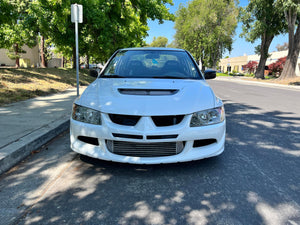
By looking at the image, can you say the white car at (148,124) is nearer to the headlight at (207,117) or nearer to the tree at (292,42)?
the headlight at (207,117)

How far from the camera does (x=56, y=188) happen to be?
2.48 metres

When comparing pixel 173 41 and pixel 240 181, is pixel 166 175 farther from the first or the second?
pixel 173 41

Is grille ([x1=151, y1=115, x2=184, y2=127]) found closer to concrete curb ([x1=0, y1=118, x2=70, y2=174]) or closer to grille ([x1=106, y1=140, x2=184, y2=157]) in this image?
grille ([x1=106, y1=140, x2=184, y2=157])

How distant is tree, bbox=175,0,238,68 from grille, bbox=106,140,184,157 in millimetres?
48253

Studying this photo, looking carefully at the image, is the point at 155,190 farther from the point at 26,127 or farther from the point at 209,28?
the point at 209,28

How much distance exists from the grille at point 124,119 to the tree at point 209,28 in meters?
48.3

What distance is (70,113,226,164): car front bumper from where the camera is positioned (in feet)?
8.33

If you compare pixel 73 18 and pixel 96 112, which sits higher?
pixel 73 18

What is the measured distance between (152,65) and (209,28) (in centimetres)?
5028

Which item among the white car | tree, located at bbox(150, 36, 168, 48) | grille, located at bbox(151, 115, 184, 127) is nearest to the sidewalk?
the white car

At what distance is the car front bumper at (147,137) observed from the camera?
254cm

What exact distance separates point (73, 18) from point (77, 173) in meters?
4.76

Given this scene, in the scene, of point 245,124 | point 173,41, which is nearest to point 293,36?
point 245,124

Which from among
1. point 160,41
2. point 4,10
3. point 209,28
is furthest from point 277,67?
point 160,41
